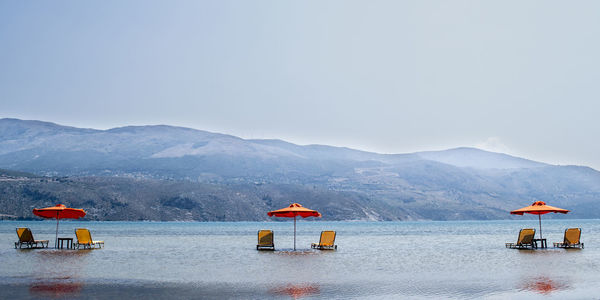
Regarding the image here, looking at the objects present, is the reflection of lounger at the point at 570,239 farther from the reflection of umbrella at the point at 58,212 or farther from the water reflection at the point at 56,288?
the reflection of umbrella at the point at 58,212

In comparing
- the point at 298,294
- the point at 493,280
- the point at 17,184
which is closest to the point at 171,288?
the point at 298,294

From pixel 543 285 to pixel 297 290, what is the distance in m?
6.80

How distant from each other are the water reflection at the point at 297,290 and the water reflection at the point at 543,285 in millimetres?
5551

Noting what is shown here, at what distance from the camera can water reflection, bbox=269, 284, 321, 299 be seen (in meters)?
14.7

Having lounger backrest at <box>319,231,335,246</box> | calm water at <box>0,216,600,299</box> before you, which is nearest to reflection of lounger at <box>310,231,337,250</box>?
lounger backrest at <box>319,231,335,246</box>

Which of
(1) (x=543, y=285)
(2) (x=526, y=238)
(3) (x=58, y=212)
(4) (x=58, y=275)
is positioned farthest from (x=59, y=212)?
(1) (x=543, y=285)

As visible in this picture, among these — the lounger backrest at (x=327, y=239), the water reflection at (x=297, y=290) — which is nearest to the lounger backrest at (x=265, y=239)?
the lounger backrest at (x=327, y=239)

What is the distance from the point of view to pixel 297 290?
15508mm

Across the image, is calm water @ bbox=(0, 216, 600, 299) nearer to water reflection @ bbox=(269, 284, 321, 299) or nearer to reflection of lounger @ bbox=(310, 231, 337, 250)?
water reflection @ bbox=(269, 284, 321, 299)

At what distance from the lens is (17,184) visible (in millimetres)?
198000

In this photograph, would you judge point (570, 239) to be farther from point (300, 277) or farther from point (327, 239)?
point (300, 277)

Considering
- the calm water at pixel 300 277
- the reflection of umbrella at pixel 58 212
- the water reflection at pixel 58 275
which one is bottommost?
the calm water at pixel 300 277

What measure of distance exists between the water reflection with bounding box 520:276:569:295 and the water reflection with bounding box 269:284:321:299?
18.2ft

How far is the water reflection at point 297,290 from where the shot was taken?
14742mm
